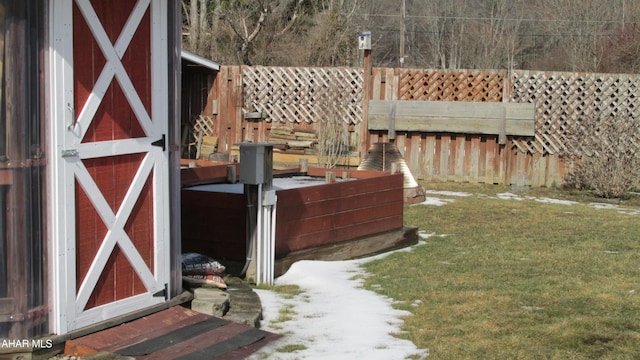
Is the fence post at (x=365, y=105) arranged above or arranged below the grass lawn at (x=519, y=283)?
above

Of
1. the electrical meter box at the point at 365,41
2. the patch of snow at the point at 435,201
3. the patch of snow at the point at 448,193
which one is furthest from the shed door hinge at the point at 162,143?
the electrical meter box at the point at 365,41

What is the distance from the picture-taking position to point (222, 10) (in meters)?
27.0

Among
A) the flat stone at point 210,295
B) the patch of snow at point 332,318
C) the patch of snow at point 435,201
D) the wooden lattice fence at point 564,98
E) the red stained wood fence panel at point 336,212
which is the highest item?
the wooden lattice fence at point 564,98

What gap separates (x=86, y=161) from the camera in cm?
515

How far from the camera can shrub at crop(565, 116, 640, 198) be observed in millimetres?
13883

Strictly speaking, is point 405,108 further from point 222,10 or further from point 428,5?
point 428,5

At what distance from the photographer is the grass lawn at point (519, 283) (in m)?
5.61

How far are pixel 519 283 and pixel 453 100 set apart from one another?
9111 millimetres

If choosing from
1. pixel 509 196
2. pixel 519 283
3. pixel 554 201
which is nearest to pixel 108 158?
pixel 519 283

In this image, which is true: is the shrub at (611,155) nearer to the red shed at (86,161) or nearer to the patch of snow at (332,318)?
the patch of snow at (332,318)

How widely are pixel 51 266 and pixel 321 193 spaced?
3.68m

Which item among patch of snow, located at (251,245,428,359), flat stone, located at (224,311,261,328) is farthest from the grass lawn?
flat stone, located at (224,311,261,328)

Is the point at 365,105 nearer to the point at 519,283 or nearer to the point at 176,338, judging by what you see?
the point at 519,283

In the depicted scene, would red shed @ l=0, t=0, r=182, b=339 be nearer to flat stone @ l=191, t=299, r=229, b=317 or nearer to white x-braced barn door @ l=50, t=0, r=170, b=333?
white x-braced barn door @ l=50, t=0, r=170, b=333
